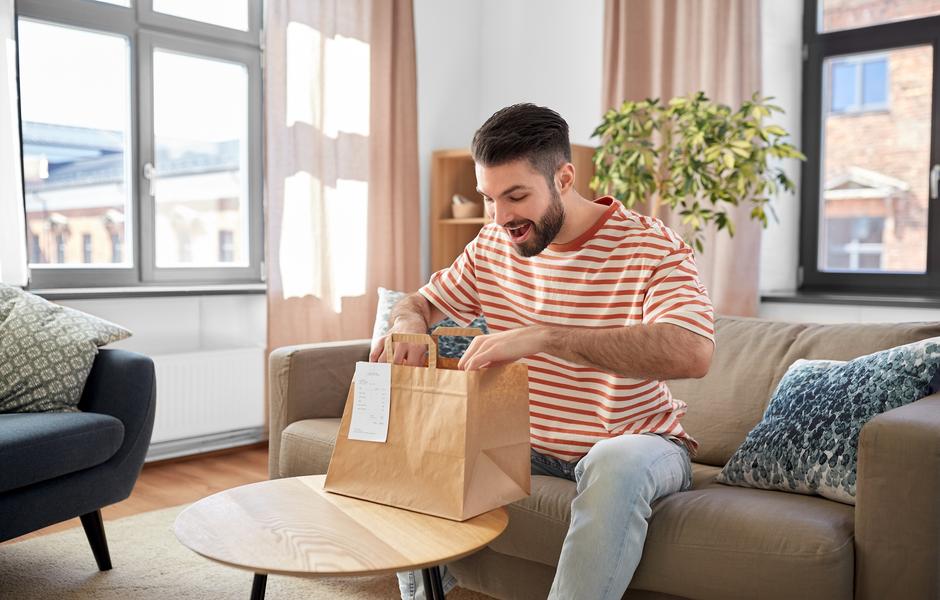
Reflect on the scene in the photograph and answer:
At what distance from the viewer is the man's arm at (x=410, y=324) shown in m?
1.50

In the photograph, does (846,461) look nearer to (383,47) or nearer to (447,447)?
(447,447)

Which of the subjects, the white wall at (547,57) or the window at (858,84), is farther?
the white wall at (547,57)

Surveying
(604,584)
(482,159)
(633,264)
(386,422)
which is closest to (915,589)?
(604,584)

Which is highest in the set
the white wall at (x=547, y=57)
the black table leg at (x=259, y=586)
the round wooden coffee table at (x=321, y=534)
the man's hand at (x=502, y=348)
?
the white wall at (x=547, y=57)

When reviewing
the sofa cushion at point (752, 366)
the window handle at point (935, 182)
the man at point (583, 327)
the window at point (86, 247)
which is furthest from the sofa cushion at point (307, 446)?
the window handle at point (935, 182)

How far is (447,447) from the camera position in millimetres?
1303

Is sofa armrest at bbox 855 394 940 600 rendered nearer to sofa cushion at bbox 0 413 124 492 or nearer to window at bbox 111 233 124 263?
sofa cushion at bbox 0 413 124 492

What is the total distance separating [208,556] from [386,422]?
33cm

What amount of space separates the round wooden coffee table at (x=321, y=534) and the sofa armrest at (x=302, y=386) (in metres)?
0.93

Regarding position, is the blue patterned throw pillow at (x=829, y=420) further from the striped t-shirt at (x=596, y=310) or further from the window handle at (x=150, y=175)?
the window handle at (x=150, y=175)

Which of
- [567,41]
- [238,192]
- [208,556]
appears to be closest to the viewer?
[208,556]

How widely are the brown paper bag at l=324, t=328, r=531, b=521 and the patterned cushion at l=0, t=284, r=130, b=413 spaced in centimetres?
122

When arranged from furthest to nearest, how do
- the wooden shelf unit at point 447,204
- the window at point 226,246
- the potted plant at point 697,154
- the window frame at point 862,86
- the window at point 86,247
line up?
the wooden shelf unit at point 447,204 → the window at point 226,246 → the window frame at point 862,86 → the window at point 86,247 → the potted plant at point 697,154

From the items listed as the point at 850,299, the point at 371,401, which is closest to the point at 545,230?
the point at 371,401
